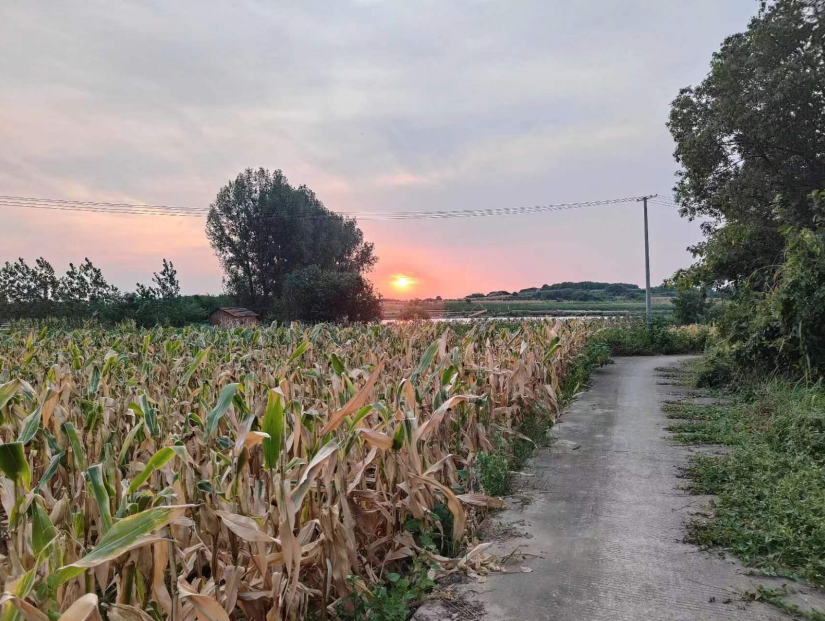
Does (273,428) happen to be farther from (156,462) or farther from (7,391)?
(7,391)

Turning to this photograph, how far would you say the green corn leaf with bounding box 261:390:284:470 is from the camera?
7.17 feet

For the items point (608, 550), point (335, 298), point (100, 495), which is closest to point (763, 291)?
point (608, 550)

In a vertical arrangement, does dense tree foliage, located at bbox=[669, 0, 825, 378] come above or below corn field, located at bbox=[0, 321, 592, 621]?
above

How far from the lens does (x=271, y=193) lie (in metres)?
45.8

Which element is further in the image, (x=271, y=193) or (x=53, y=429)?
(x=271, y=193)

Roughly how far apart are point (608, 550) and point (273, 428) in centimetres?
213

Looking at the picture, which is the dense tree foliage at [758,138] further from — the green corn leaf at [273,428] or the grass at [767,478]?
the green corn leaf at [273,428]

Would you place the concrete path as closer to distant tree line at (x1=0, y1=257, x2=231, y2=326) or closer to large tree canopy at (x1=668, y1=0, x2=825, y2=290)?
large tree canopy at (x1=668, y1=0, x2=825, y2=290)

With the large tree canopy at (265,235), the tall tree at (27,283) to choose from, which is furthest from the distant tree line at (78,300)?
the large tree canopy at (265,235)

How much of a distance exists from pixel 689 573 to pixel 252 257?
45437 millimetres

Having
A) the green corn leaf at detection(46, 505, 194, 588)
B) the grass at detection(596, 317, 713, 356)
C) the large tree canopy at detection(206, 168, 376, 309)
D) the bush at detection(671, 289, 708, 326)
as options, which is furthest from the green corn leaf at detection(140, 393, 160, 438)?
the large tree canopy at detection(206, 168, 376, 309)

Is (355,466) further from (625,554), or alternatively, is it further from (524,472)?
(524,472)

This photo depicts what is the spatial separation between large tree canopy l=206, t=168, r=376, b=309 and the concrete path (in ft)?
135

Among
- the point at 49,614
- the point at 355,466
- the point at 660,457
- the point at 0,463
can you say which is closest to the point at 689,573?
the point at 355,466
